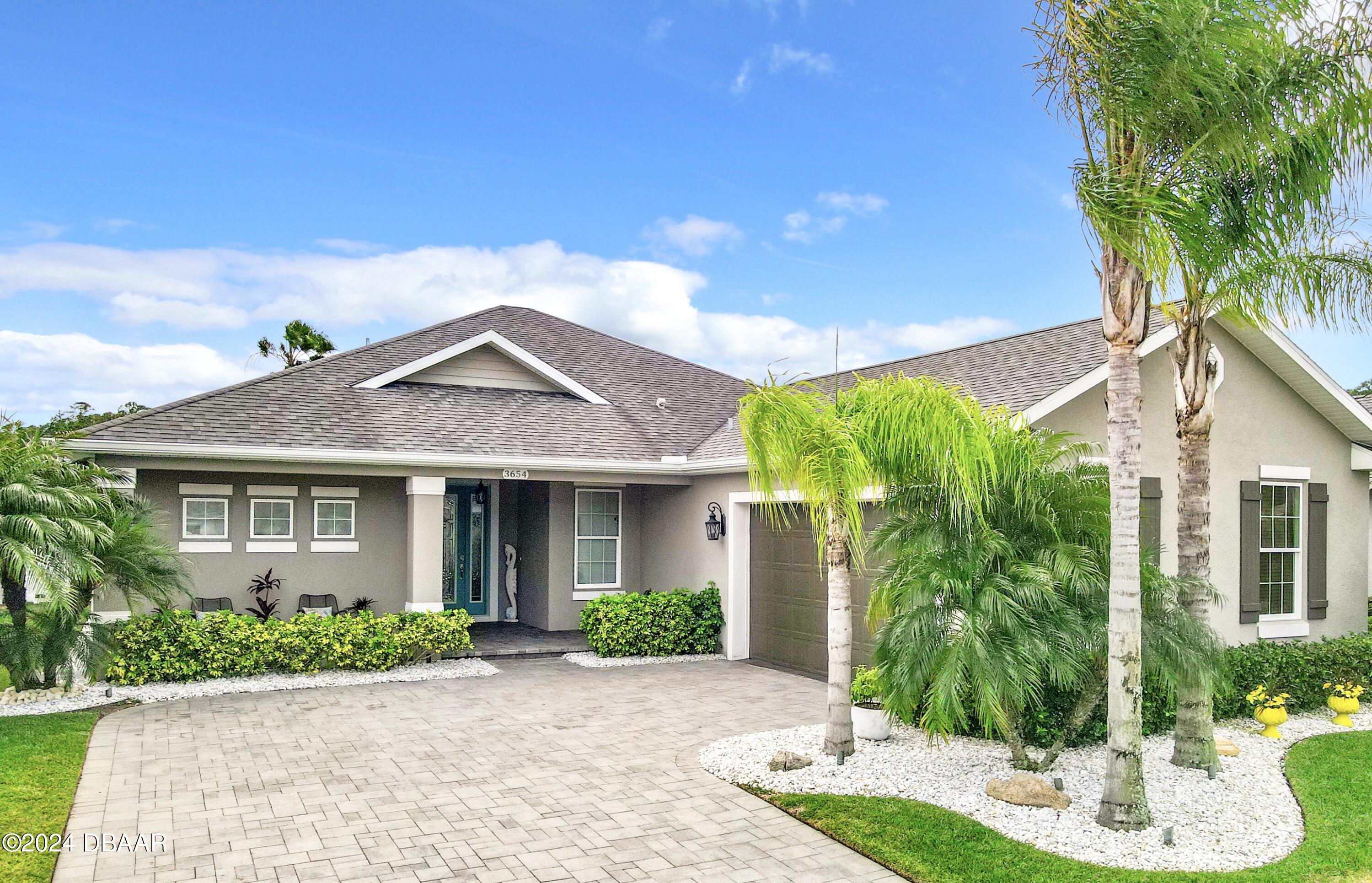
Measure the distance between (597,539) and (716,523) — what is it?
2.80 meters

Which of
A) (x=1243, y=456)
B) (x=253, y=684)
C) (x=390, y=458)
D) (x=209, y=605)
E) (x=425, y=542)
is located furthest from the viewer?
(x=425, y=542)

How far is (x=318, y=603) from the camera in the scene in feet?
44.0

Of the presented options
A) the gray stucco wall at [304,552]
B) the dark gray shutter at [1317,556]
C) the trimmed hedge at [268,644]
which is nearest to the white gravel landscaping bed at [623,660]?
the trimmed hedge at [268,644]

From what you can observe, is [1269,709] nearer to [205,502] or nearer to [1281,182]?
[1281,182]

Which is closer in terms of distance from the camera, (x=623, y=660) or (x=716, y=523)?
(x=623, y=660)

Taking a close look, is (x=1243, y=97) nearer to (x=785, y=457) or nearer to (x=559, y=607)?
(x=785, y=457)

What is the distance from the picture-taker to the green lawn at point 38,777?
5.33m

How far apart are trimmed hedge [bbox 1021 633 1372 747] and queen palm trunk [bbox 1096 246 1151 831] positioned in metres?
1.58

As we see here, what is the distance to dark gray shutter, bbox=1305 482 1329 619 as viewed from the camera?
11781 millimetres

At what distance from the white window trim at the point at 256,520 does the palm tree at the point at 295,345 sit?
16302mm

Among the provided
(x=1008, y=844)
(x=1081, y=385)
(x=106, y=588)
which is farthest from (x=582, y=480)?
(x=1008, y=844)

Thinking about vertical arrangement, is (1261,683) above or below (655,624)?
above

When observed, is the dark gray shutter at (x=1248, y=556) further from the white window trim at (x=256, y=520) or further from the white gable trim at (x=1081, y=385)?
the white window trim at (x=256, y=520)

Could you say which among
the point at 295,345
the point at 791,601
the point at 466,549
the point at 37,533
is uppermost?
the point at 295,345
